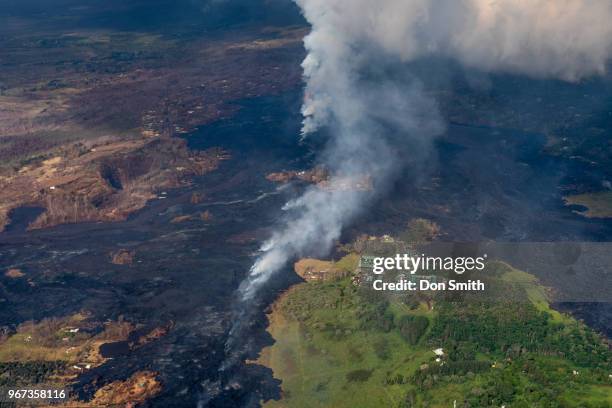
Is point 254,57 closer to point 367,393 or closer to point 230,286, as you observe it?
point 230,286

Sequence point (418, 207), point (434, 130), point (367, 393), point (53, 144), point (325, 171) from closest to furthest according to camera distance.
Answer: point (367, 393)
point (418, 207)
point (325, 171)
point (53, 144)
point (434, 130)

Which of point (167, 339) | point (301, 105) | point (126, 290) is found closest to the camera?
point (167, 339)

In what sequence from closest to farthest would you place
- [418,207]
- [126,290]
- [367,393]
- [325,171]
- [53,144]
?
1. [367,393]
2. [126,290]
3. [418,207]
4. [325,171]
5. [53,144]

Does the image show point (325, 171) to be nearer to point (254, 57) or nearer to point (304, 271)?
point (304, 271)

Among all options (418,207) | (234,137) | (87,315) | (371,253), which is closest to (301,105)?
(234,137)

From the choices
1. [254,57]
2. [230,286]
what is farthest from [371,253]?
[254,57]

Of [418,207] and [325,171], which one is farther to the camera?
[325,171]
